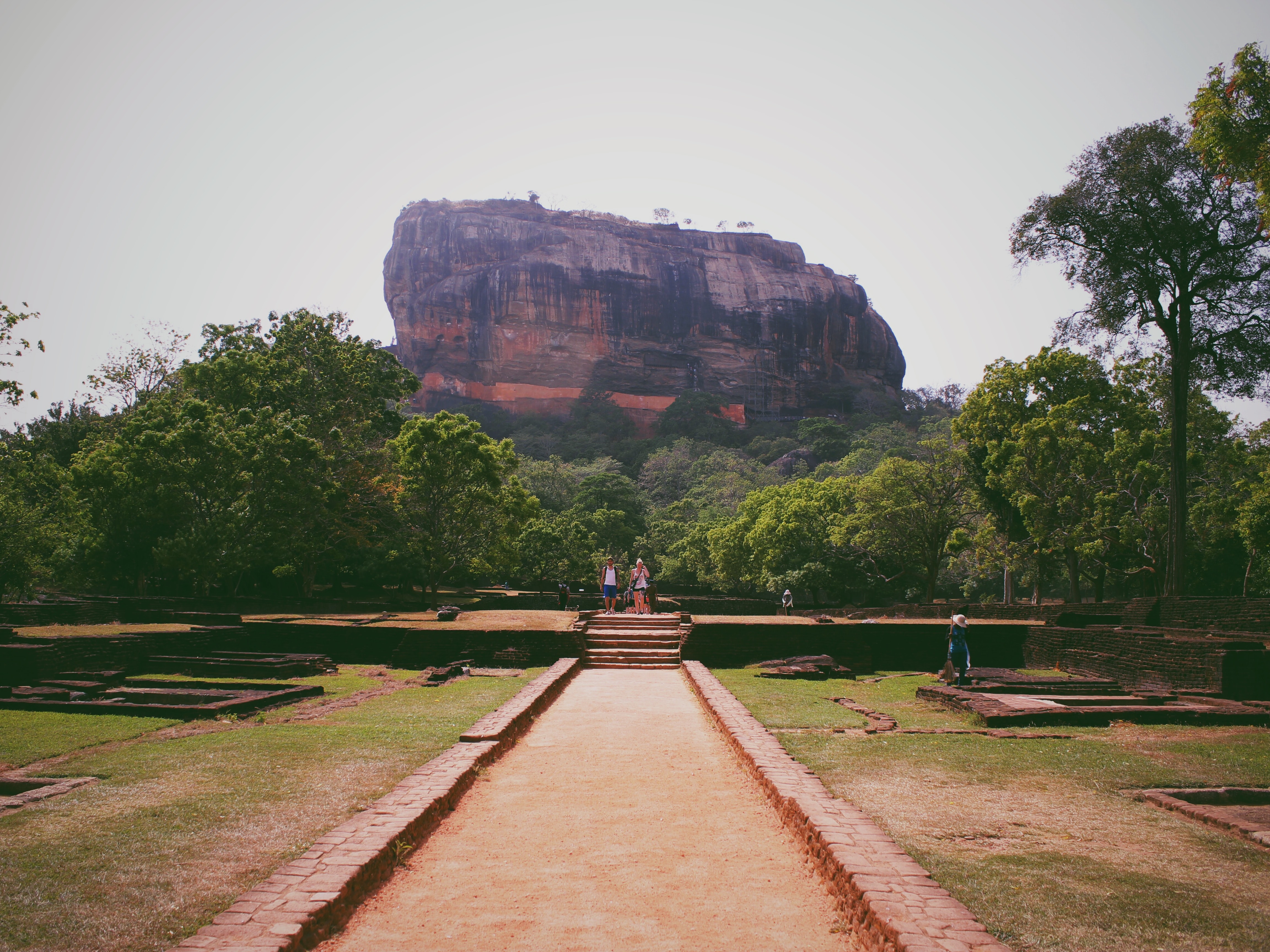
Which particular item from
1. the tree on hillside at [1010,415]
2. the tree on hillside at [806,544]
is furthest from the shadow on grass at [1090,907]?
the tree on hillside at [806,544]

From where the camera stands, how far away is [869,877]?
3.52 m

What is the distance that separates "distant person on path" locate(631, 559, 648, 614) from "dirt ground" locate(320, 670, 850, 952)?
9.85 m

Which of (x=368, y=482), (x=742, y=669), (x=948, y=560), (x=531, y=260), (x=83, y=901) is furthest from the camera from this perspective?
(x=531, y=260)

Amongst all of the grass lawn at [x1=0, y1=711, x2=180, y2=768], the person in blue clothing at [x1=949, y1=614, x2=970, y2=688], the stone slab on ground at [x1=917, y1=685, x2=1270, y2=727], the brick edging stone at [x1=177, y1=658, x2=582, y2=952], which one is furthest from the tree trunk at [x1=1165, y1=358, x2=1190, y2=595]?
the grass lawn at [x1=0, y1=711, x2=180, y2=768]

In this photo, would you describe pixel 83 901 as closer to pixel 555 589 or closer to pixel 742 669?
pixel 742 669

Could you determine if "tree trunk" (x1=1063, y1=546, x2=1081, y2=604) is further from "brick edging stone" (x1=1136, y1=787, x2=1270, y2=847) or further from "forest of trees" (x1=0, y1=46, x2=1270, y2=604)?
"brick edging stone" (x1=1136, y1=787, x2=1270, y2=847)

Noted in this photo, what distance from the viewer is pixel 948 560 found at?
35594 millimetres

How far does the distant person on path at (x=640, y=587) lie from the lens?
54.4 ft

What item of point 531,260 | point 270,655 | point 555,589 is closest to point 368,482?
point 555,589

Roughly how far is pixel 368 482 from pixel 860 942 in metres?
23.8

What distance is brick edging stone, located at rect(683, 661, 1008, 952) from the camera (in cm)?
300

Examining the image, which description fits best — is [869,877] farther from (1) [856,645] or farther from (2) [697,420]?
(2) [697,420]

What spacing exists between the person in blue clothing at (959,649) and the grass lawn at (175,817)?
646 centimetres

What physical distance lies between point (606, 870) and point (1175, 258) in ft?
66.4
